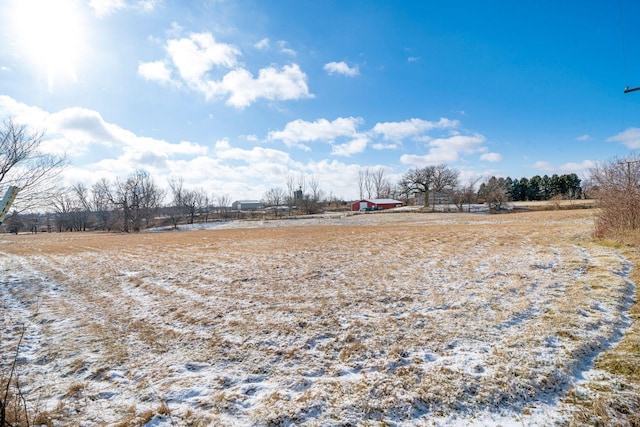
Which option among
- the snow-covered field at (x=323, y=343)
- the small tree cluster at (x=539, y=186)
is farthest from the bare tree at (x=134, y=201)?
the small tree cluster at (x=539, y=186)

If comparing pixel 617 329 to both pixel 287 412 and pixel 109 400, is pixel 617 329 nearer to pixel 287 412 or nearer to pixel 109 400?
pixel 287 412

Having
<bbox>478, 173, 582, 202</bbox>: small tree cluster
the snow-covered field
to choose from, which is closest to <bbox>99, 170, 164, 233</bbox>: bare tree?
the snow-covered field

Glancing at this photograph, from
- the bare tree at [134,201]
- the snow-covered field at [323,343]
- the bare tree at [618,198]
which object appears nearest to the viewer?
the snow-covered field at [323,343]

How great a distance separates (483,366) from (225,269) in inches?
314

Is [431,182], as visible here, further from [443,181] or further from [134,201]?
[134,201]

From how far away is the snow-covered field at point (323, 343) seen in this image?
2.74m

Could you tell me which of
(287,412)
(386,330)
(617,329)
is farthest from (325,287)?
(617,329)

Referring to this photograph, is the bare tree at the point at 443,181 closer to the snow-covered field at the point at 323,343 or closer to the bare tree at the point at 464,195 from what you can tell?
the bare tree at the point at 464,195

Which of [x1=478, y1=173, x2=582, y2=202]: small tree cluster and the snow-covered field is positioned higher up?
[x1=478, y1=173, x2=582, y2=202]: small tree cluster

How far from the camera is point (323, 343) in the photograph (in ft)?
13.3

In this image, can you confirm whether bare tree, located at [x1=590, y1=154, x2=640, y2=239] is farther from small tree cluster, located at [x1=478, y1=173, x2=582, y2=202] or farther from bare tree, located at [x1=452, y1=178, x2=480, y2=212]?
small tree cluster, located at [x1=478, y1=173, x2=582, y2=202]

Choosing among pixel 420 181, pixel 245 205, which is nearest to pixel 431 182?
pixel 420 181

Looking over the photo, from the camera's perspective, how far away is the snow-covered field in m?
2.74

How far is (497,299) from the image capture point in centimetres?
541
